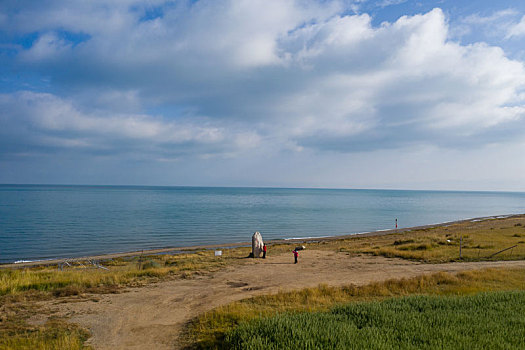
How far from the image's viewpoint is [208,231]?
50.4 meters

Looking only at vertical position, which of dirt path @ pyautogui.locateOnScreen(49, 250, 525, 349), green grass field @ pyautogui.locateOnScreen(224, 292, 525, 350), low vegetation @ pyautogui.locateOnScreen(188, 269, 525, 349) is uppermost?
green grass field @ pyautogui.locateOnScreen(224, 292, 525, 350)

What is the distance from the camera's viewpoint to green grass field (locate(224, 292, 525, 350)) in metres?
6.60

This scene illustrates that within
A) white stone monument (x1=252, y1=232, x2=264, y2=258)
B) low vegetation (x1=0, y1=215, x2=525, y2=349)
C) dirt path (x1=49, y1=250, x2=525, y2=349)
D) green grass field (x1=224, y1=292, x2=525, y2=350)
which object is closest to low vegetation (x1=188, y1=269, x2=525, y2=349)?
low vegetation (x1=0, y1=215, x2=525, y2=349)

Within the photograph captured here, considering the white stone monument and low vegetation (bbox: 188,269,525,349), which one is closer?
low vegetation (bbox: 188,269,525,349)

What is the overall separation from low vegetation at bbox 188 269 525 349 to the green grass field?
146cm

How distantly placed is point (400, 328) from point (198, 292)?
984 centimetres

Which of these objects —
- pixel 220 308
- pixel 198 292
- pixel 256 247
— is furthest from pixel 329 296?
pixel 256 247

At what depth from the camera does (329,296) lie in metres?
13.5

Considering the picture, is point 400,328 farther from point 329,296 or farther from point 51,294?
point 51,294

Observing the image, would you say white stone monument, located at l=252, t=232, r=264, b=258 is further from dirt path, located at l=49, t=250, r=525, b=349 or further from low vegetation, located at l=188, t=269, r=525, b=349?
low vegetation, located at l=188, t=269, r=525, b=349

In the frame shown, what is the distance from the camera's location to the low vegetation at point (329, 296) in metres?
9.94

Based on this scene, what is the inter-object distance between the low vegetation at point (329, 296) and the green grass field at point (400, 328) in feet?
4.79

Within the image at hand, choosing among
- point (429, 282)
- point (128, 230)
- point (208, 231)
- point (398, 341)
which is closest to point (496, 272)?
point (429, 282)

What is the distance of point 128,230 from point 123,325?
4176cm
